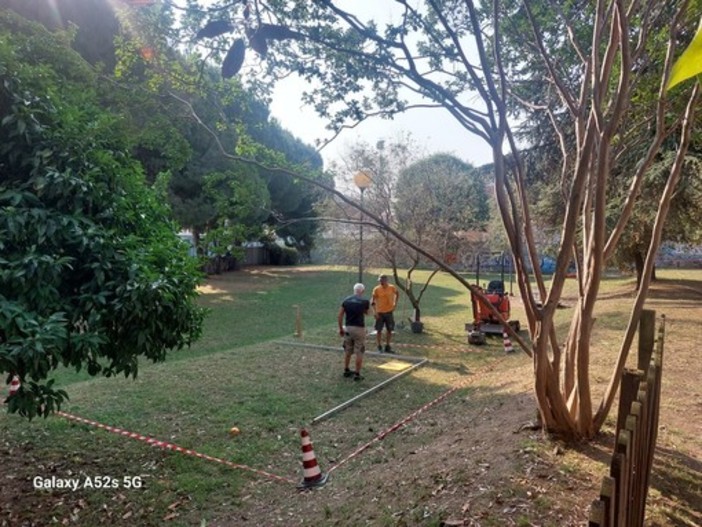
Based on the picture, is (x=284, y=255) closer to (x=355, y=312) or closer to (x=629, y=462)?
(x=355, y=312)

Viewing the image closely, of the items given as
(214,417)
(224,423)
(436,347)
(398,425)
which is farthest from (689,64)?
(436,347)

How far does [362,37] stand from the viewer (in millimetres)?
4262

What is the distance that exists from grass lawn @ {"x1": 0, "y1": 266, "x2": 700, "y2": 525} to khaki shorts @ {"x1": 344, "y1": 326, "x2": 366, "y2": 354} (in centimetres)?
54

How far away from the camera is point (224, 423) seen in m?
5.97

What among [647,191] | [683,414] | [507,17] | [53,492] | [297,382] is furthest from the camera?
[647,191]

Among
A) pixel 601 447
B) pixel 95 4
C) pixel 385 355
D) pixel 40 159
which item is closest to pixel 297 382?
pixel 385 355

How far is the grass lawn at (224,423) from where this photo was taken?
414 centimetres

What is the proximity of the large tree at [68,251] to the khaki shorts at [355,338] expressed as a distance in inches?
177

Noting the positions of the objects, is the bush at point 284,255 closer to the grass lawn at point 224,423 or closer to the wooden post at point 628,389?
the grass lawn at point 224,423

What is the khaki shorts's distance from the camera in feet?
26.3

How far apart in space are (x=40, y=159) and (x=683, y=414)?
5826 mm

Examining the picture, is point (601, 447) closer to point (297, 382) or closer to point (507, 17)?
point (507, 17)

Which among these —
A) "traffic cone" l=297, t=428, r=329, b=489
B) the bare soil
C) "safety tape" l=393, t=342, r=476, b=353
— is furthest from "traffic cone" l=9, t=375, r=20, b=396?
"safety tape" l=393, t=342, r=476, b=353

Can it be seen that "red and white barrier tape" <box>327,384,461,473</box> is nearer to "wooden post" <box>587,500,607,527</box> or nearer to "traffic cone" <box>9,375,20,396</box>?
"traffic cone" <box>9,375,20,396</box>
